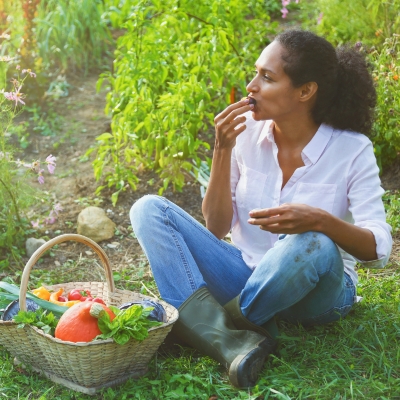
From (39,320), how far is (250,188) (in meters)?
0.93

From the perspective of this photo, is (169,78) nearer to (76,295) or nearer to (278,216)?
(76,295)

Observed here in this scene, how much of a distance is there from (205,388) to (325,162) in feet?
3.01

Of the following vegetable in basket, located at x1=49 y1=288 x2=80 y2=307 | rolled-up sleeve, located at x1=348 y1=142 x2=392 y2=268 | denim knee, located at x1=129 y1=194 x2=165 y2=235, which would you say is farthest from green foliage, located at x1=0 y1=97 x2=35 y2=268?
rolled-up sleeve, located at x1=348 y1=142 x2=392 y2=268

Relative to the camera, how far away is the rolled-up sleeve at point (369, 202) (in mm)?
2283

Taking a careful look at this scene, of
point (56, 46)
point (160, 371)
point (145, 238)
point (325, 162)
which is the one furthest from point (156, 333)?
point (56, 46)

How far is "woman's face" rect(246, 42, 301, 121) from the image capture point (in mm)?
2491

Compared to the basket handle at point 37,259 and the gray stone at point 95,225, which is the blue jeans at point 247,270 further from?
the gray stone at point 95,225

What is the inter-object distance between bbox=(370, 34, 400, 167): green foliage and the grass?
4.60 ft

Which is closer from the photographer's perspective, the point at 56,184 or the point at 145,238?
the point at 145,238

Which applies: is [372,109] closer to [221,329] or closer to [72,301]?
[221,329]

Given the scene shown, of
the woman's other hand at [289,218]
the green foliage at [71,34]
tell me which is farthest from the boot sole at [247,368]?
the green foliage at [71,34]

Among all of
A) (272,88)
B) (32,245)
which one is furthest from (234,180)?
(32,245)

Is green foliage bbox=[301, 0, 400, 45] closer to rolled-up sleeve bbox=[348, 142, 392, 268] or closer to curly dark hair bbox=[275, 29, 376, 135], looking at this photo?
curly dark hair bbox=[275, 29, 376, 135]

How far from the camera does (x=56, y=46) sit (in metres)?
5.67
